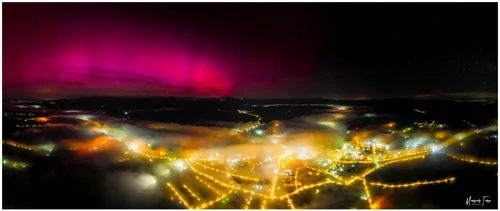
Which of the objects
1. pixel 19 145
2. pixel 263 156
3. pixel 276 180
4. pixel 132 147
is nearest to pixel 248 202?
pixel 276 180

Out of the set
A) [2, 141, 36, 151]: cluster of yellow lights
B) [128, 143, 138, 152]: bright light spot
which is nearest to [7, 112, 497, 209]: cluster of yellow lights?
[2, 141, 36, 151]: cluster of yellow lights

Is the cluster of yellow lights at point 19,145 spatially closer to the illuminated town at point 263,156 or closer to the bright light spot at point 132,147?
the illuminated town at point 263,156

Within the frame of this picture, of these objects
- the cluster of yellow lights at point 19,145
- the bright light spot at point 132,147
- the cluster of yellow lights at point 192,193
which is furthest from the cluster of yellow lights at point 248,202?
the cluster of yellow lights at point 19,145

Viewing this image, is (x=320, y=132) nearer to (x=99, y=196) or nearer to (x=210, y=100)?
(x=210, y=100)

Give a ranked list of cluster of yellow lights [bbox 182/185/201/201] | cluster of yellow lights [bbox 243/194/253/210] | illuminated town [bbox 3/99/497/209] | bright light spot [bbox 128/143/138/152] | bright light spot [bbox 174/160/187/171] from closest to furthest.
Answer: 1. cluster of yellow lights [bbox 243/194/253/210]
2. cluster of yellow lights [bbox 182/185/201/201]
3. illuminated town [bbox 3/99/497/209]
4. bright light spot [bbox 174/160/187/171]
5. bright light spot [bbox 128/143/138/152]

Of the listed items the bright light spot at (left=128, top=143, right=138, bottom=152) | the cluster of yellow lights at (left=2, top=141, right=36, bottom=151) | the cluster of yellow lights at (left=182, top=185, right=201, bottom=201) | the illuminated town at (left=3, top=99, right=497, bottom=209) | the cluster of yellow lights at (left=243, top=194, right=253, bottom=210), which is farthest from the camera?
the bright light spot at (left=128, top=143, right=138, bottom=152)

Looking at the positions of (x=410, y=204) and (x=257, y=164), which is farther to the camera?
(x=257, y=164)

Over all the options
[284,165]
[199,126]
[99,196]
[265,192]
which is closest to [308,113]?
[199,126]

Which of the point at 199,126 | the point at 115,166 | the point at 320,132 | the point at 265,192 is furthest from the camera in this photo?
the point at 199,126

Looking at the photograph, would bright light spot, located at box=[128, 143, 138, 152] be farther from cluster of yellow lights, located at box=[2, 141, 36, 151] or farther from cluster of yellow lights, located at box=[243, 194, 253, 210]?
cluster of yellow lights, located at box=[243, 194, 253, 210]
